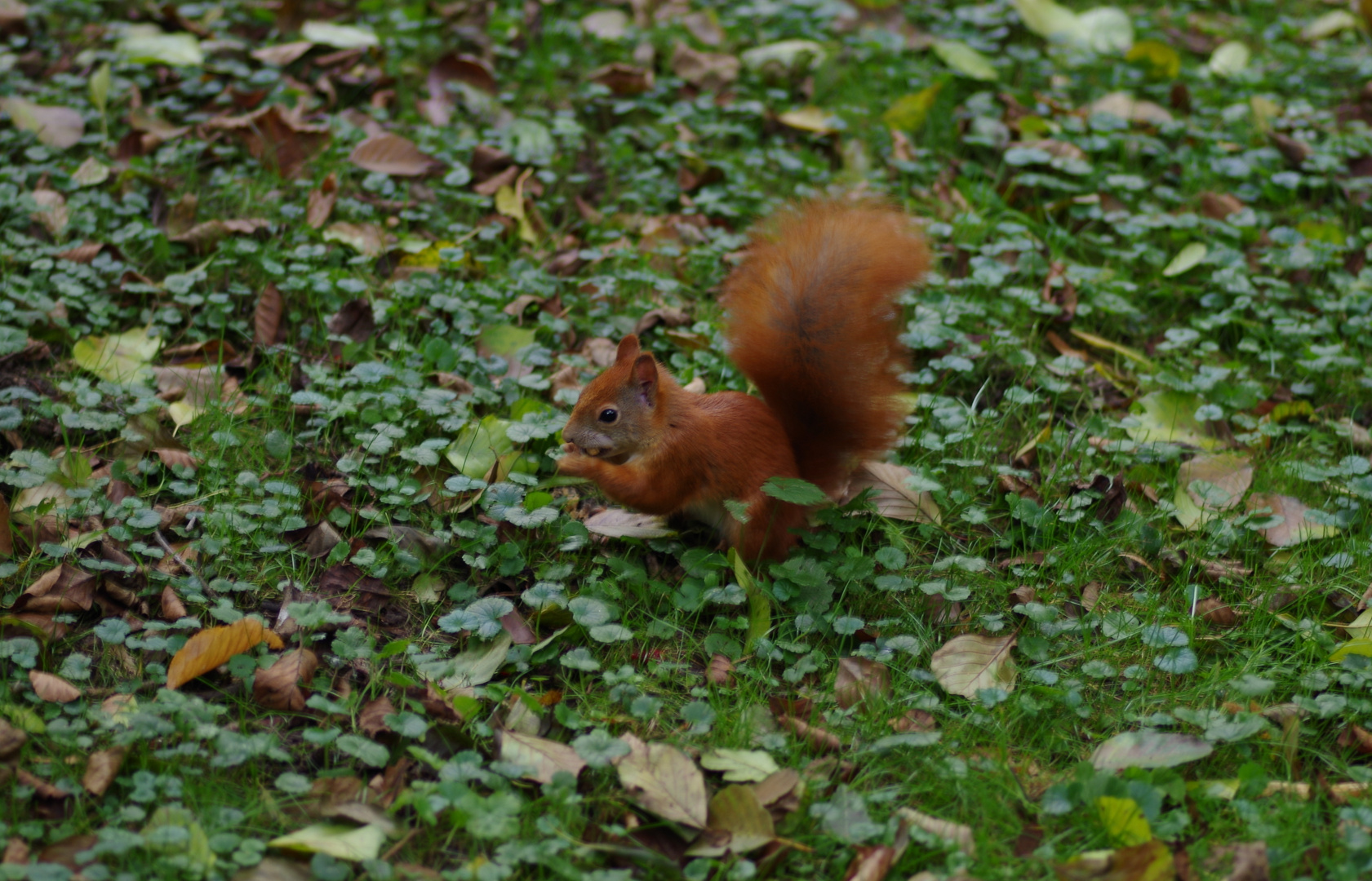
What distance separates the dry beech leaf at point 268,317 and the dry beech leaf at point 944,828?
1.74m

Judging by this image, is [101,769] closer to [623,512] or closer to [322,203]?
[623,512]

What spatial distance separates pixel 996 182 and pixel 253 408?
2.12 meters

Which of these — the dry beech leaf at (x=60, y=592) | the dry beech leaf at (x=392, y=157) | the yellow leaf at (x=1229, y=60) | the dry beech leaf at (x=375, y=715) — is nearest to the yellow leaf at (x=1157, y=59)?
the yellow leaf at (x=1229, y=60)

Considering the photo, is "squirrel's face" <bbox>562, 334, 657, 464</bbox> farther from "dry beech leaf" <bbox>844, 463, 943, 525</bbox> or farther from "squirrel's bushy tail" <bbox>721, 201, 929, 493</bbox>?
"dry beech leaf" <bbox>844, 463, 943, 525</bbox>

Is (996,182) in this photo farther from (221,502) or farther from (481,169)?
(221,502)

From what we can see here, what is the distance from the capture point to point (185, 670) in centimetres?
177

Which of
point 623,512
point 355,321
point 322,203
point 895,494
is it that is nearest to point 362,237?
point 322,203

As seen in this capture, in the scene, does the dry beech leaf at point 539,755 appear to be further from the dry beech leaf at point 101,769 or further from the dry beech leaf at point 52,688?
the dry beech leaf at point 52,688

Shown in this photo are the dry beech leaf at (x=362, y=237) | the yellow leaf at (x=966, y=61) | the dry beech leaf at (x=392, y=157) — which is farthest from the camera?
the yellow leaf at (x=966, y=61)

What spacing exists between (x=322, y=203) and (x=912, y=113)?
1.77m

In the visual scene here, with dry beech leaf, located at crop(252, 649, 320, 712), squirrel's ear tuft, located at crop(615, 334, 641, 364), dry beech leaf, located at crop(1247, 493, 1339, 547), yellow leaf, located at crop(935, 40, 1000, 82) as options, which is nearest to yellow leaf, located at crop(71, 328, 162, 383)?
dry beech leaf, located at crop(252, 649, 320, 712)

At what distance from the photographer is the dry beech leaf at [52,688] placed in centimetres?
170

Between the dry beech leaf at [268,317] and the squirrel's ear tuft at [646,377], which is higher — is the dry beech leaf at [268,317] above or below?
below

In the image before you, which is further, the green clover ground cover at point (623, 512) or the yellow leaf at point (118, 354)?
the yellow leaf at point (118, 354)
